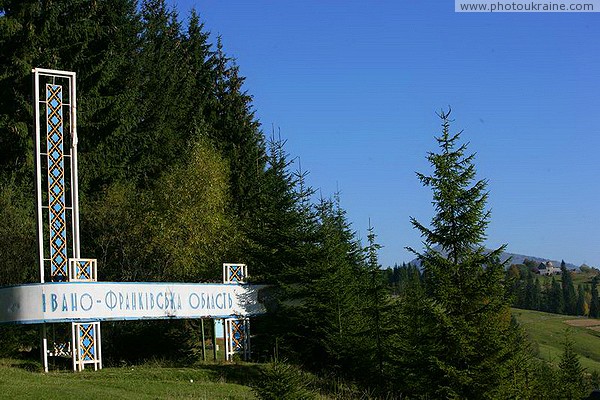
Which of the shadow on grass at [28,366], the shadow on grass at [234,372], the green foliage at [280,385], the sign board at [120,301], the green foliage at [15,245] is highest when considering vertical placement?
the green foliage at [15,245]

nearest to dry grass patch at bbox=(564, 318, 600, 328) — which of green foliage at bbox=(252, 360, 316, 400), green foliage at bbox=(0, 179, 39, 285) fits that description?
green foliage at bbox=(0, 179, 39, 285)

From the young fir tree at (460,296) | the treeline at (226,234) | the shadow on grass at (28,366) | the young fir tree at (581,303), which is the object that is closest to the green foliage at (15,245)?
Answer: the treeline at (226,234)

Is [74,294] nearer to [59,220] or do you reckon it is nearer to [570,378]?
[59,220]

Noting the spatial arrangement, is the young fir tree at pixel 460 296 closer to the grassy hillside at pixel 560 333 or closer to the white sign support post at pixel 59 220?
the white sign support post at pixel 59 220

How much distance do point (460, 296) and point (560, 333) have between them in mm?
121168

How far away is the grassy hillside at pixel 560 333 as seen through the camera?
120 metres

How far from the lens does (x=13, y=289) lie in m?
22.5

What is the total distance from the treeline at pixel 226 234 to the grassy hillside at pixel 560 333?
246 ft

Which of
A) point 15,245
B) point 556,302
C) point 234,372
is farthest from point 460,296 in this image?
point 556,302

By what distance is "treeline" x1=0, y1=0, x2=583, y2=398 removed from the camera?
939 inches

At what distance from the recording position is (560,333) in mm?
136000

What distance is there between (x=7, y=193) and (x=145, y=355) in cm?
1009

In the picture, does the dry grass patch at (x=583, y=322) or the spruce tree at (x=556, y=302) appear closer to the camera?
the dry grass patch at (x=583, y=322)

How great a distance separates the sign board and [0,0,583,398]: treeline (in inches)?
91.8
